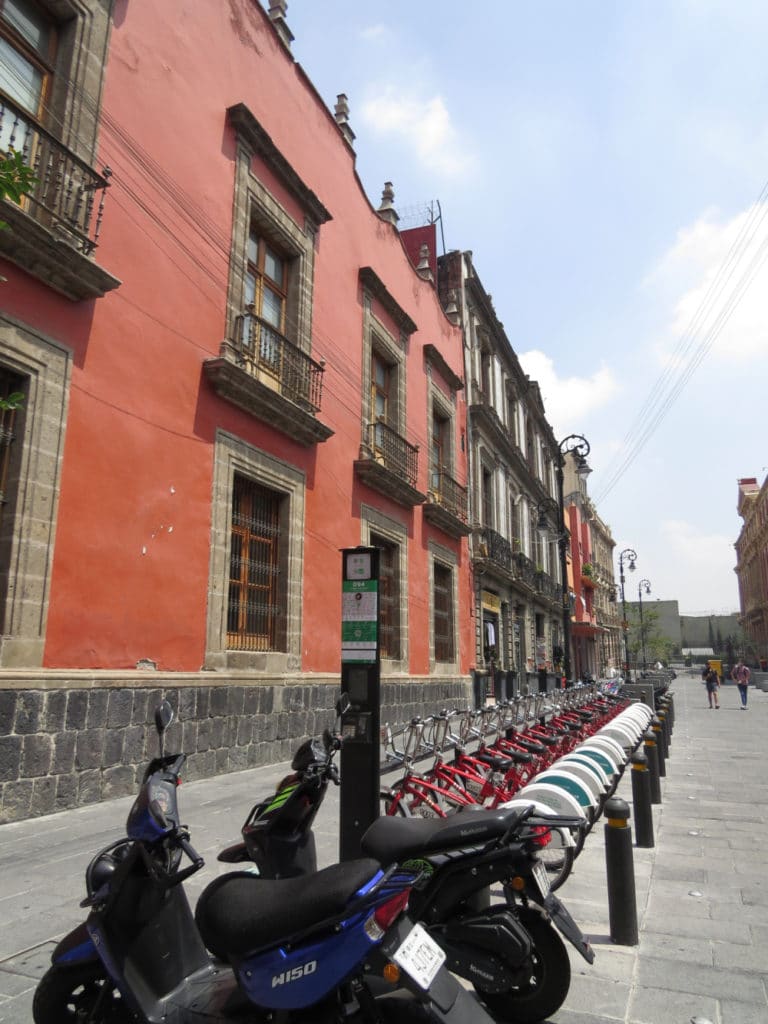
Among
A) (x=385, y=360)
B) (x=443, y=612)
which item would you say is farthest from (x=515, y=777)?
(x=443, y=612)

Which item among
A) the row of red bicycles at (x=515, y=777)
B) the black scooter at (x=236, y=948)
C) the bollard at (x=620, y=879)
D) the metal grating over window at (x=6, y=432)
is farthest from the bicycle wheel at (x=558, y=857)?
the metal grating over window at (x=6, y=432)

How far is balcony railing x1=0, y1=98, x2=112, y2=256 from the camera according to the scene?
6473 mm

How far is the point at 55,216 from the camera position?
6.44 meters

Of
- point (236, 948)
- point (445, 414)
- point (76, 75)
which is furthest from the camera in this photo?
point (445, 414)

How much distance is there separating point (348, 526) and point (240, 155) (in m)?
5.94

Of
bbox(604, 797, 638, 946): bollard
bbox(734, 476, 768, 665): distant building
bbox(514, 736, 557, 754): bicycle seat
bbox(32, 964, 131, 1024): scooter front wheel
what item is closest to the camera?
bbox(32, 964, 131, 1024): scooter front wheel

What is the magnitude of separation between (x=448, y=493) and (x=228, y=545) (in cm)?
944

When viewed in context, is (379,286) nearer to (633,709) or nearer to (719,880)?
(633,709)

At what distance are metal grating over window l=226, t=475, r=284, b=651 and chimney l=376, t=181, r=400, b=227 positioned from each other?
831cm

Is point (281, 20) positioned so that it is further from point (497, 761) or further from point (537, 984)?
point (537, 984)

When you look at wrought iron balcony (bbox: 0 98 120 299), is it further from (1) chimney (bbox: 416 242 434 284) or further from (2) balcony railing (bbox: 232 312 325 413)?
(1) chimney (bbox: 416 242 434 284)

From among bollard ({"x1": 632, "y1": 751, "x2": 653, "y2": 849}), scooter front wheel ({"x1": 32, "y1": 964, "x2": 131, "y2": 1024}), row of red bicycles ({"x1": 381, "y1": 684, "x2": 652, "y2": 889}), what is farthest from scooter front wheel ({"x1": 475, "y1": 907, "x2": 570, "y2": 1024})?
bollard ({"x1": 632, "y1": 751, "x2": 653, "y2": 849})

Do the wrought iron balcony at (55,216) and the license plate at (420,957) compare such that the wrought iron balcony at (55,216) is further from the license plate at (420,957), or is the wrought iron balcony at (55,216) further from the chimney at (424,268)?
the chimney at (424,268)

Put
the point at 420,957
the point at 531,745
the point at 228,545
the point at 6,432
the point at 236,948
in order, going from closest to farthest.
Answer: the point at 420,957
the point at 236,948
the point at 6,432
the point at 531,745
the point at 228,545
